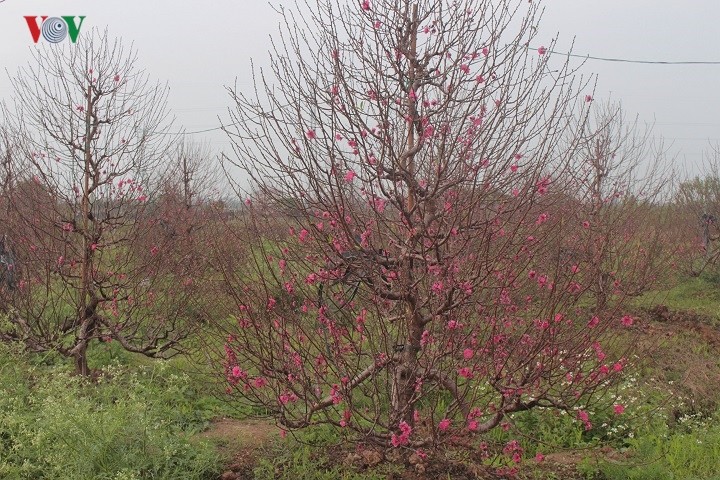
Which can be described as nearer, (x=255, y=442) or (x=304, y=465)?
(x=304, y=465)

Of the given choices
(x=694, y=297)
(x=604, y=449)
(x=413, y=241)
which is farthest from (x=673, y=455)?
(x=694, y=297)

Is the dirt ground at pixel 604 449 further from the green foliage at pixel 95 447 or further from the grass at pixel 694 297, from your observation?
the grass at pixel 694 297

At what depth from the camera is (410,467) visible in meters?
4.14

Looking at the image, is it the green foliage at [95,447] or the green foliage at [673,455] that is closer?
the green foliage at [95,447]

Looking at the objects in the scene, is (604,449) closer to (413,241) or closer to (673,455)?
(673,455)

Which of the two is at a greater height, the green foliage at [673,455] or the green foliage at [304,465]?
the green foliage at [304,465]

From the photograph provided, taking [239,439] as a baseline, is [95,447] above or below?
above

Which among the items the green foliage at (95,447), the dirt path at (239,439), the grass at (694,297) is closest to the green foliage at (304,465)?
the dirt path at (239,439)

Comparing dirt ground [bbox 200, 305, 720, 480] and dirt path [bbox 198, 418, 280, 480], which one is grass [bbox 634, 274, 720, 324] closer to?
dirt ground [bbox 200, 305, 720, 480]

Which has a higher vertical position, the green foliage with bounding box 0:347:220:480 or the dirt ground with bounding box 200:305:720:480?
the green foliage with bounding box 0:347:220:480

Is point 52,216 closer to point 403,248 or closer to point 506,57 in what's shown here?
point 403,248

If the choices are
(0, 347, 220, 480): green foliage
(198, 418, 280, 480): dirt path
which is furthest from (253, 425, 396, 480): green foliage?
(0, 347, 220, 480): green foliage

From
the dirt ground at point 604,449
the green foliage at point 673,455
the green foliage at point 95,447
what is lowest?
the green foliage at point 673,455

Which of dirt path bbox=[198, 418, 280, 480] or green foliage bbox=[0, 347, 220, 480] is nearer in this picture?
green foliage bbox=[0, 347, 220, 480]
